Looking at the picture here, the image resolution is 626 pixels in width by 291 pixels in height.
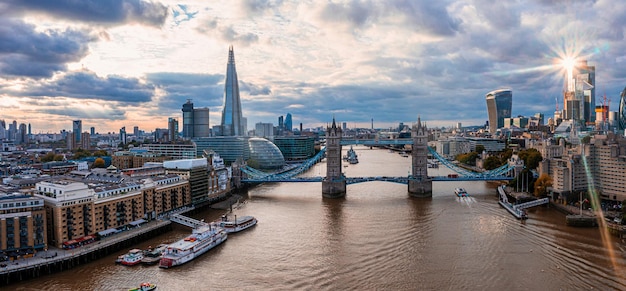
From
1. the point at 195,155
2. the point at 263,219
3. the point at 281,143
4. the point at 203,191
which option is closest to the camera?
the point at 263,219

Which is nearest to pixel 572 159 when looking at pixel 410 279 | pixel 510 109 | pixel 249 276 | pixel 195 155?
pixel 410 279

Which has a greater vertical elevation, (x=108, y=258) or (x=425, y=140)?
(x=425, y=140)

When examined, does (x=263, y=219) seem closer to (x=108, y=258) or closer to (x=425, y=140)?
(x=108, y=258)

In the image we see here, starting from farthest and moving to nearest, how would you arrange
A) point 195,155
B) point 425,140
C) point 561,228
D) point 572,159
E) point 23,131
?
1. point 23,131
2. point 195,155
3. point 425,140
4. point 572,159
5. point 561,228

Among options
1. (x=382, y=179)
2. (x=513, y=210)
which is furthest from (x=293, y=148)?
(x=513, y=210)

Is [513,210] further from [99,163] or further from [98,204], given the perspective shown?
[99,163]

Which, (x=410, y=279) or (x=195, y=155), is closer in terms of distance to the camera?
(x=410, y=279)

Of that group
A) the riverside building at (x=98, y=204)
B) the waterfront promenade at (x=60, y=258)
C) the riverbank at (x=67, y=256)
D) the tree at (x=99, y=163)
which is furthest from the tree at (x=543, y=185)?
the tree at (x=99, y=163)
